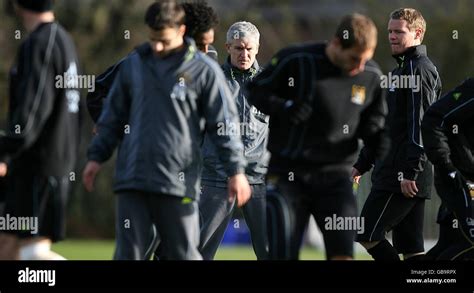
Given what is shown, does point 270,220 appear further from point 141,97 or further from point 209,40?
point 209,40

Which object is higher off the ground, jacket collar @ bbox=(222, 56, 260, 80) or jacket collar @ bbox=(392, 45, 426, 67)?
jacket collar @ bbox=(392, 45, 426, 67)

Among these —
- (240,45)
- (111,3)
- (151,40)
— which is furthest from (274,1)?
(151,40)

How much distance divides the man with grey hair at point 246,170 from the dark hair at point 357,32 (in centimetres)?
275

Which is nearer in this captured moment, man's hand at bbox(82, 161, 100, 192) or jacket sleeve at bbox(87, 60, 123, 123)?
man's hand at bbox(82, 161, 100, 192)

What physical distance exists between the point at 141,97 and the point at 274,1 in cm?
2902

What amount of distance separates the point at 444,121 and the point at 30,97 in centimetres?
360

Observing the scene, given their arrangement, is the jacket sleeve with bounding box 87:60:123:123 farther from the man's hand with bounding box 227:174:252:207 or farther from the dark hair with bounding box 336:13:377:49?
the dark hair with bounding box 336:13:377:49

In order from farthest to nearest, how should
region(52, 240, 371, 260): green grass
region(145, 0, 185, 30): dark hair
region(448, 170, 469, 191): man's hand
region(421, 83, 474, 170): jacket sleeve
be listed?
region(52, 240, 371, 260): green grass, region(448, 170, 469, 191): man's hand, region(421, 83, 474, 170): jacket sleeve, region(145, 0, 185, 30): dark hair

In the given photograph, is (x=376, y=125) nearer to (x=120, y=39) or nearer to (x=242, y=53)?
(x=242, y=53)

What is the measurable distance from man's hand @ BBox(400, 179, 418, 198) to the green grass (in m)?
7.53

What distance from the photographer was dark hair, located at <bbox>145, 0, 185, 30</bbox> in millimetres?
9320

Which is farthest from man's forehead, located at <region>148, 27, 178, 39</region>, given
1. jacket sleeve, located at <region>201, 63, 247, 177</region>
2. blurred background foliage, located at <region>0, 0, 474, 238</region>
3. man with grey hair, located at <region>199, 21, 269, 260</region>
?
blurred background foliage, located at <region>0, 0, 474, 238</region>
